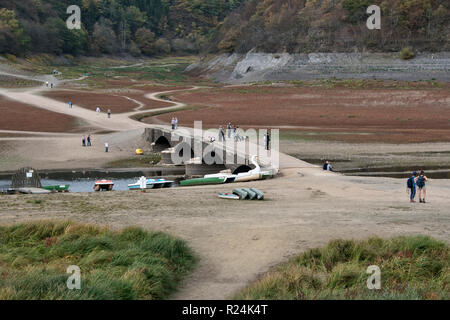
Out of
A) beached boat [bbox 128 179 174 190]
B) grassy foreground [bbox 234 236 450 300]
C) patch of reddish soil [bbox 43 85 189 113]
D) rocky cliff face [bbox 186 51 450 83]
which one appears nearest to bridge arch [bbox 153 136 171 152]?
beached boat [bbox 128 179 174 190]

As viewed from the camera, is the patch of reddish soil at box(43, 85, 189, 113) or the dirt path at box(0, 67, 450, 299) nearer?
the dirt path at box(0, 67, 450, 299)

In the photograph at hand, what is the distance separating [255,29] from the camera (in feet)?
452

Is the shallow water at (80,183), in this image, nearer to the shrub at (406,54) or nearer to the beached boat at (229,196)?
the beached boat at (229,196)

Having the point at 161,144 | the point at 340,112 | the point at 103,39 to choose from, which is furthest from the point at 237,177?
the point at 103,39

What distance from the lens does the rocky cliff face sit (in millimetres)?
96875

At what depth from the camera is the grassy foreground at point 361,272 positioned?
1054cm

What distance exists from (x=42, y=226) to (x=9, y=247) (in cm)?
141

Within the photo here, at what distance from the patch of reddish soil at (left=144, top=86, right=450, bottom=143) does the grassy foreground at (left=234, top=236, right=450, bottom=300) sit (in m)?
30.6

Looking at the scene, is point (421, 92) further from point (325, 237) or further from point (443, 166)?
point (325, 237)

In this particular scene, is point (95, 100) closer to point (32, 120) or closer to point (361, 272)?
point (32, 120)

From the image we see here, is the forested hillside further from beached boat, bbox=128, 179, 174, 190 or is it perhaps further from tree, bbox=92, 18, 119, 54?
beached boat, bbox=128, 179, 174, 190

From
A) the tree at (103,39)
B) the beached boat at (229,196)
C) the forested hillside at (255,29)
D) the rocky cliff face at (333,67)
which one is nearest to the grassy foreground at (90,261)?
the beached boat at (229,196)

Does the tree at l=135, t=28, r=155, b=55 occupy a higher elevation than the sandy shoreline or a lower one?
higher

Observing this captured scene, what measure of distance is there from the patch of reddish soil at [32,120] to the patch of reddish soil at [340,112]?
8830mm
